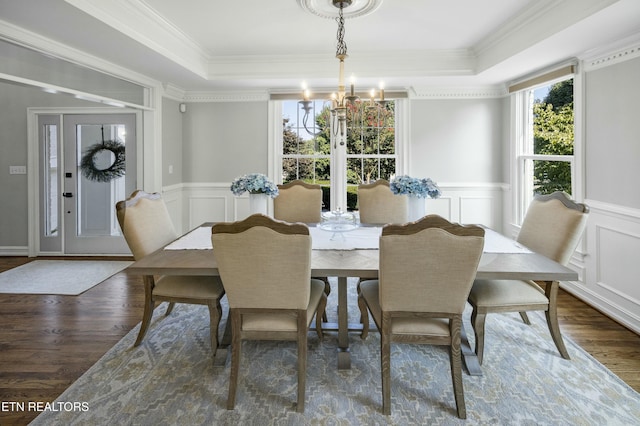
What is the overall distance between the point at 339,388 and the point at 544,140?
362cm

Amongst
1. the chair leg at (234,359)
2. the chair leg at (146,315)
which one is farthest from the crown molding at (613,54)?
the chair leg at (146,315)

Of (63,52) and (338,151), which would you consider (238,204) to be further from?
(63,52)

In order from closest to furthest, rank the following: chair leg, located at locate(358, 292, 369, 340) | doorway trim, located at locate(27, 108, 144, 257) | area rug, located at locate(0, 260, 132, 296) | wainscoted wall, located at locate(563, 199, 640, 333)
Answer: chair leg, located at locate(358, 292, 369, 340) < wainscoted wall, located at locate(563, 199, 640, 333) < area rug, located at locate(0, 260, 132, 296) < doorway trim, located at locate(27, 108, 144, 257)

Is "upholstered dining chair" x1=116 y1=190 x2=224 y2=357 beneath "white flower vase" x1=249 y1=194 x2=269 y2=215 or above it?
beneath

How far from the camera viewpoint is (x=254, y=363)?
2338 millimetres

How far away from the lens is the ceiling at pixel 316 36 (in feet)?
8.71

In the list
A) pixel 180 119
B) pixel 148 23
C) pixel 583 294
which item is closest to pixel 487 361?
pixel 583 294

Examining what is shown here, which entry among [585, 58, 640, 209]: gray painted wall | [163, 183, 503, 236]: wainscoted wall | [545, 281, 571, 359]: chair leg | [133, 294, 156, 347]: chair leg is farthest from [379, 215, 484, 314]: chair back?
[163, 183, 503, 236]: wainscoted wall

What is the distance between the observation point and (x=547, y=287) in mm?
2355

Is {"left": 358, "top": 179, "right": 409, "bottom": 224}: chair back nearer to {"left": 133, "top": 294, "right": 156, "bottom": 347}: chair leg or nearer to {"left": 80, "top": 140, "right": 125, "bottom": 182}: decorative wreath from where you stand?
{"left": 133, "top": 294, "right": 156, "bottom": 347}: chair leg

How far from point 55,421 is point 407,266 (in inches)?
73.4

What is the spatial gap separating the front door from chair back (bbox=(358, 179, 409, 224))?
302cm

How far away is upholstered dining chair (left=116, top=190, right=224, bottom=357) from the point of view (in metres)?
2.34

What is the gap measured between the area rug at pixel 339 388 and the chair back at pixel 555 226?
684 millimetres
